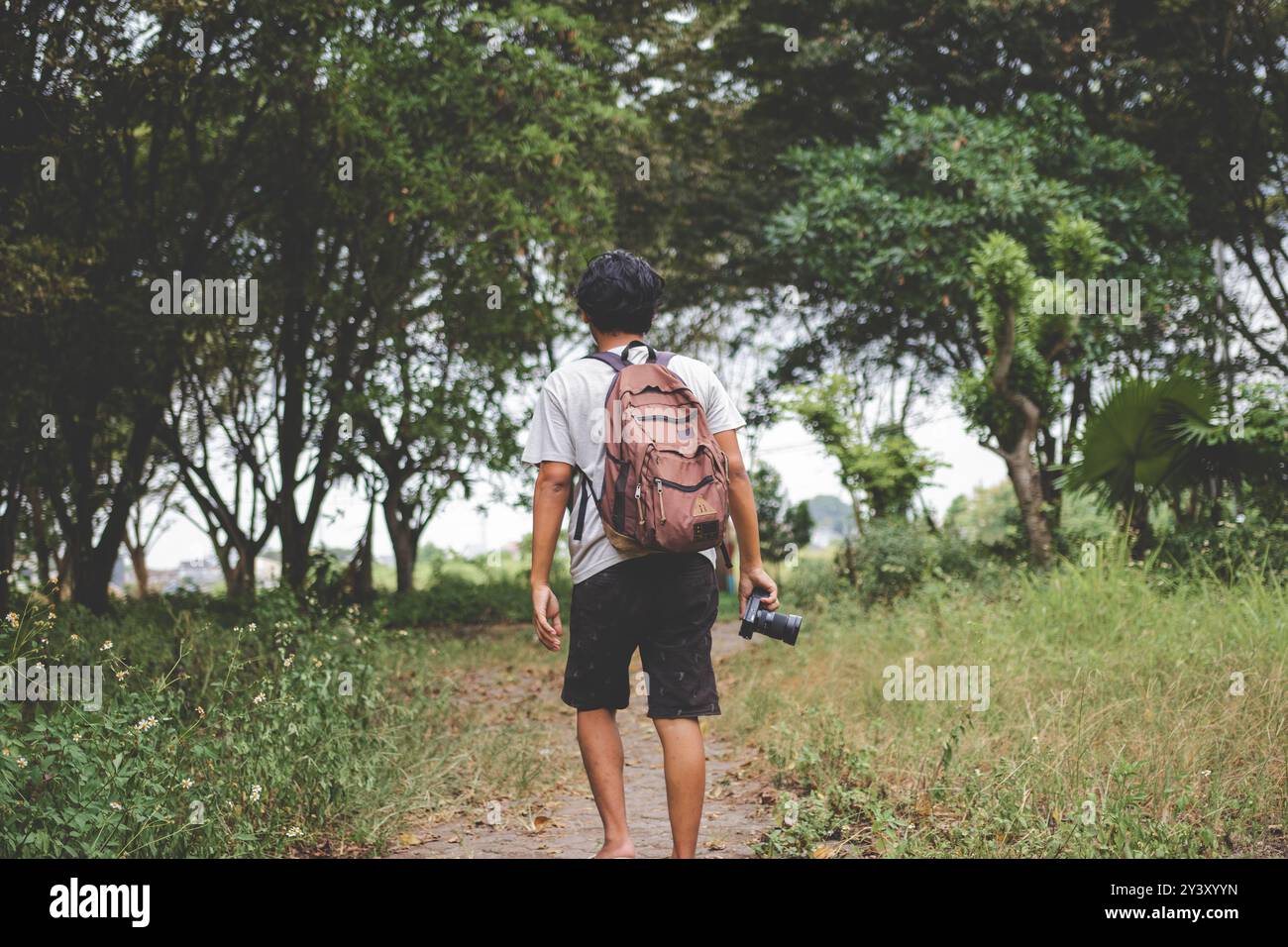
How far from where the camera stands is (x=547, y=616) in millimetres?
3670

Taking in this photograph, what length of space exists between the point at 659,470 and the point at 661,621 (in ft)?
1.70

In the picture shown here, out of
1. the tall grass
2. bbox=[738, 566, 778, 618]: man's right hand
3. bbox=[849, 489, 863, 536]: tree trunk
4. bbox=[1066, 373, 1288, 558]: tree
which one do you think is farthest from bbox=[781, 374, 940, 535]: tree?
bbox=[738, 566, 778, 618]: man's right hand

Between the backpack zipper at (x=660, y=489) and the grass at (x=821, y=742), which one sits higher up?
the backpack zipper at (x=660, y=489)

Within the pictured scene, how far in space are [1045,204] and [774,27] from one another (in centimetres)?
476

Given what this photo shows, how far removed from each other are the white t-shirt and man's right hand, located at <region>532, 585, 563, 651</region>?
11 cm

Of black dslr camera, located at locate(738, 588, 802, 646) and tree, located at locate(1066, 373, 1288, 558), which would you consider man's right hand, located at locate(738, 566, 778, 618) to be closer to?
black dslr camera, located at locate(738, 588, 802, 646)

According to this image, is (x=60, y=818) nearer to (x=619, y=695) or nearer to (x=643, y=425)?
(x=619, y=695)

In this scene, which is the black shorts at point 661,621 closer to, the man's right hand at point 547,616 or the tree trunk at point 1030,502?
the man's right hand at point 547,616

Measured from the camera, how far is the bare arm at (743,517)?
3.84 metres

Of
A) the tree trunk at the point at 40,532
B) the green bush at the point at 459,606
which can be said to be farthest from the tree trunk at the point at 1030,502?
the tree trunk at the point at 40,532

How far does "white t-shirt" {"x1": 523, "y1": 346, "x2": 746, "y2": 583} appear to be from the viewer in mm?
3693
